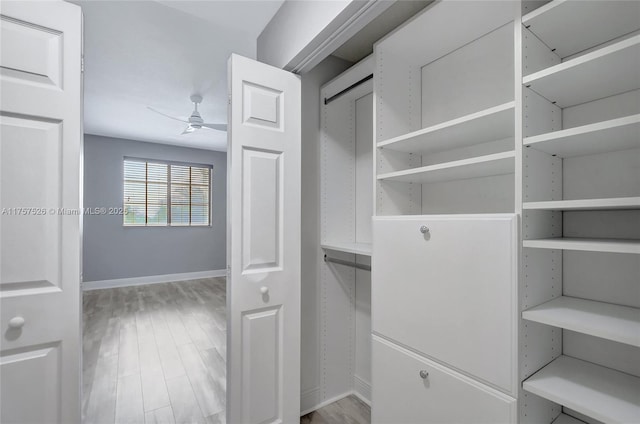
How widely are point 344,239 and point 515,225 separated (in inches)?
51.4

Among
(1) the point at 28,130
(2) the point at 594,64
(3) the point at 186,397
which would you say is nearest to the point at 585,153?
(2) the point at 594,64

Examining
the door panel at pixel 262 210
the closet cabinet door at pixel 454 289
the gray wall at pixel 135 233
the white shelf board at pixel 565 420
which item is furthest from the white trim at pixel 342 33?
the gray wall at pixel 135 233

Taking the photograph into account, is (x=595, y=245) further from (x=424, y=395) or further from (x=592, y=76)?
(x=424, y=395)

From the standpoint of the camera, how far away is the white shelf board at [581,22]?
958mm

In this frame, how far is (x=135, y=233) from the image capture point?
555 centimetres

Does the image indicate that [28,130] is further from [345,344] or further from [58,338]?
[345,344]

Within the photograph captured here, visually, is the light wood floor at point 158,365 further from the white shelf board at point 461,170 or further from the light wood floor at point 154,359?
the white shelf board at point 461,170

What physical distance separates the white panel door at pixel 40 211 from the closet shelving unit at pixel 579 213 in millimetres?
1701

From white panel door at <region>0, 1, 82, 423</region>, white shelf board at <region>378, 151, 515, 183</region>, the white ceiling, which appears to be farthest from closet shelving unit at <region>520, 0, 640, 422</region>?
white panel door at <region>0, 1, 82, 423</region>

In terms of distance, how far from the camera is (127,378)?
7.82 feet

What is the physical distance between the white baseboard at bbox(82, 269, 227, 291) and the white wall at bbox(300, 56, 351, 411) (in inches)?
184

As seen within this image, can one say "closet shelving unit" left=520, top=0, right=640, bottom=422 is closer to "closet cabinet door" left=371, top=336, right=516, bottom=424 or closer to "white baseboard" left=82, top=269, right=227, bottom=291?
"closet cabinet door" left=371, top=336, right=516, bottom=424

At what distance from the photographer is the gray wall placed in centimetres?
521

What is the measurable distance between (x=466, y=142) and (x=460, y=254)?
2.12ft
